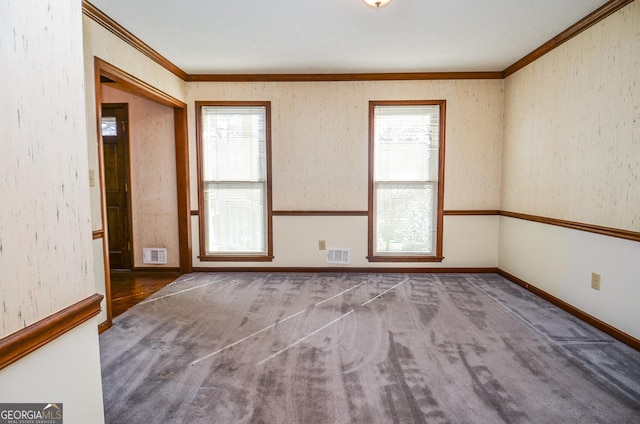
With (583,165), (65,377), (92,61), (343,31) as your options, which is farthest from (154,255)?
(583,165)

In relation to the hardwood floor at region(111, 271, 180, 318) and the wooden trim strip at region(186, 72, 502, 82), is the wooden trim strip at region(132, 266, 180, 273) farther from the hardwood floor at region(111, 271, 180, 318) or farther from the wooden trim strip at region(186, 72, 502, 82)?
the wooden trim strip at region(186, 72, 502, 82)

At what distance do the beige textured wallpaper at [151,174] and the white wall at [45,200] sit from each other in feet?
11.6

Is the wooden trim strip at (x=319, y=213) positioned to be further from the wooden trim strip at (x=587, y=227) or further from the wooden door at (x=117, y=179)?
the wooden door at (x=117, y=179)

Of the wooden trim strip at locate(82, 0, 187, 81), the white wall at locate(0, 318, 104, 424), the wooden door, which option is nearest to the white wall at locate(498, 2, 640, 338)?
the white wall at locate(0, 318, 104, 424)

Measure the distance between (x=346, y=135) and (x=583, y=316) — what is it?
305 cm

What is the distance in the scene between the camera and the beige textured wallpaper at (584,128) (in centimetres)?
255

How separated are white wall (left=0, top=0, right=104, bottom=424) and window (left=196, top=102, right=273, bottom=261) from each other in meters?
3.33

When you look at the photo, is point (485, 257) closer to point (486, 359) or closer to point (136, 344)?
point (486, 359)

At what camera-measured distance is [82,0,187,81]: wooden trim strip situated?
2.65 metres

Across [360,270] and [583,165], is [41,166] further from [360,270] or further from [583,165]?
[360,270]

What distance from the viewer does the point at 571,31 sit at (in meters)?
3.08

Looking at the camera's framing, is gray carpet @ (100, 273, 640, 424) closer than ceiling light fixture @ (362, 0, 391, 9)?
Yes

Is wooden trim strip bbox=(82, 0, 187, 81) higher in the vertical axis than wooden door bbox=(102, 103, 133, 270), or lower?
higher

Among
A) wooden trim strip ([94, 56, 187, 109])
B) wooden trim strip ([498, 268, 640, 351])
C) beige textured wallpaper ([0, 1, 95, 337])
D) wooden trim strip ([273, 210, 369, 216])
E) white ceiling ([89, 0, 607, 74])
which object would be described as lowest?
wooden trim strip ([498, 268, 640, 351])
